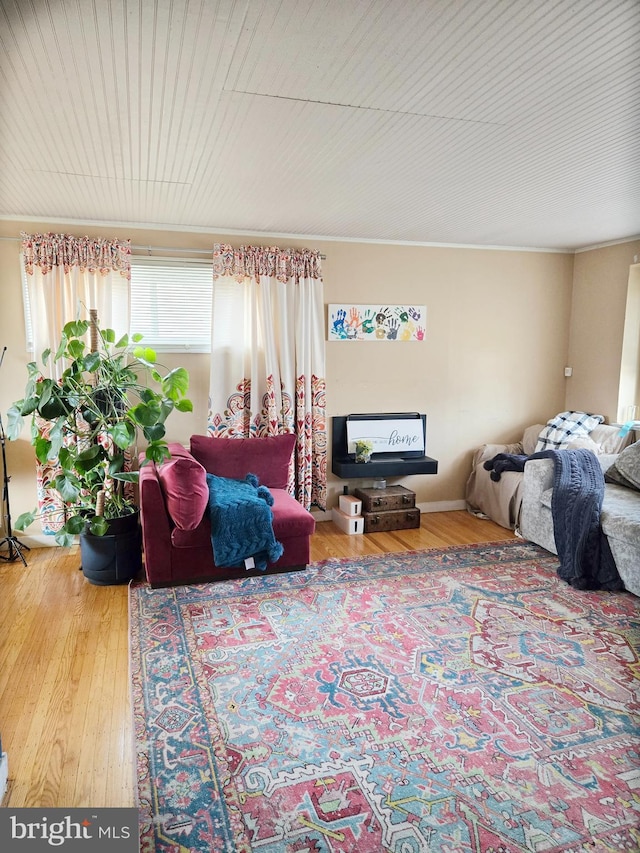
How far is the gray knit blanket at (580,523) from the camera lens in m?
3.63

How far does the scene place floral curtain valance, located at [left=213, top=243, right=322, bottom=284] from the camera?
172 inches

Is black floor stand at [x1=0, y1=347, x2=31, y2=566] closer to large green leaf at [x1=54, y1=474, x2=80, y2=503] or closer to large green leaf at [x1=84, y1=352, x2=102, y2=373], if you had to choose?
large green leaf at [x1=54, y1=474, x2=80, y2=503]

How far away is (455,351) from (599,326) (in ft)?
4.41

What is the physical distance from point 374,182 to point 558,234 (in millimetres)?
2265

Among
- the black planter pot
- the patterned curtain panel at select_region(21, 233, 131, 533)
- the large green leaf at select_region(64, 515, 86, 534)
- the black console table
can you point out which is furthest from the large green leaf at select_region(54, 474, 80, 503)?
the black console table

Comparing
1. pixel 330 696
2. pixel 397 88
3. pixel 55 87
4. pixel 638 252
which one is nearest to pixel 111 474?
pixel 330 696

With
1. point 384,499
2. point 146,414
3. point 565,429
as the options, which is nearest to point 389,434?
point 384,499

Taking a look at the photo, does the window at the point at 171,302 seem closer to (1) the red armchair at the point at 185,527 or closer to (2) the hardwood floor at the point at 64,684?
(1) the red armchair at the point at 185,527

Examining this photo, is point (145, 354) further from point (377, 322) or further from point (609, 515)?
point (609, 515)

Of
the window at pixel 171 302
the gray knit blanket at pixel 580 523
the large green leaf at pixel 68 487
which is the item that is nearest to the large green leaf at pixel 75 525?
the large green leaf at pixel 68 487

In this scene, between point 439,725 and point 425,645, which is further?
point 425,645

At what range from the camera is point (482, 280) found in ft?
17.1

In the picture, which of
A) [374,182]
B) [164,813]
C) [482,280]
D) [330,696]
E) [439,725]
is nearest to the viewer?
[164,813]

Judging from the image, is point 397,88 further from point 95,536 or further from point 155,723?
point 95,536
